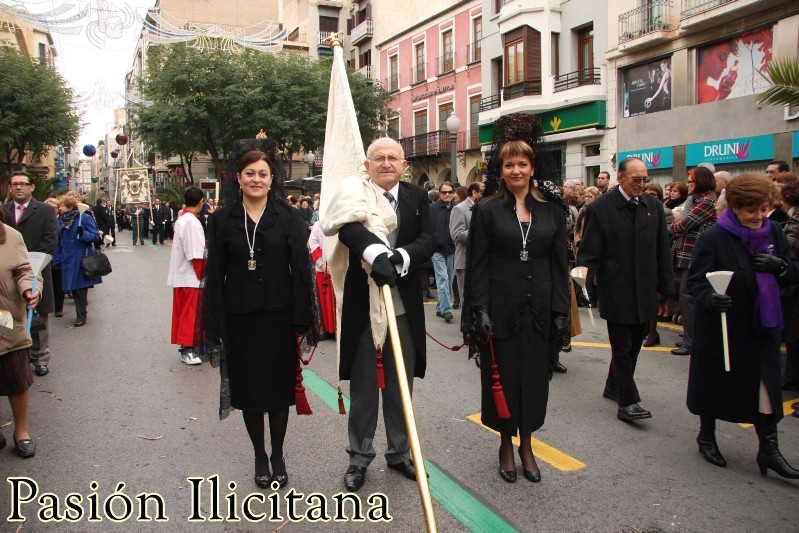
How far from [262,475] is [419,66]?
35.1m

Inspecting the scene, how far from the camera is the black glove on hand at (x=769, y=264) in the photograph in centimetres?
384

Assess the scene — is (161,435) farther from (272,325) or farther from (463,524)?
(463,524)

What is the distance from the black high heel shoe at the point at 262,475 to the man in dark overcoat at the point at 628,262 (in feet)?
8.98

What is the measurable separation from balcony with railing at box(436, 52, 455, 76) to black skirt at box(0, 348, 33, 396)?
31275 mm

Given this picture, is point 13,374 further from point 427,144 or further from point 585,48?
point 427,144

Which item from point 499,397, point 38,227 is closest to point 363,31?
point 38,227

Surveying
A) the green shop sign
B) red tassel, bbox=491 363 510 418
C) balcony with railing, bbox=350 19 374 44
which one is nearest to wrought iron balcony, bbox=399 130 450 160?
balcony with railing, bbox=350 19 374 44

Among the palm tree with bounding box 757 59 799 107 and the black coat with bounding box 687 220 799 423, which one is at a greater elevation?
the palm tree with bounding box 757 59 799 107

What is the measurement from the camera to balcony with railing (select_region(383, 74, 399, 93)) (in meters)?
38.5

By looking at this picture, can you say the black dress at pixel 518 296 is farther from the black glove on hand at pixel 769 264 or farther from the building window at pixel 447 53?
the building window at pixel 447 53

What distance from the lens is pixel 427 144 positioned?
115 ft

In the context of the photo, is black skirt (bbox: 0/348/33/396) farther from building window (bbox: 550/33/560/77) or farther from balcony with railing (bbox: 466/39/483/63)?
balcony with railing (bbox: 466/39/483/63)

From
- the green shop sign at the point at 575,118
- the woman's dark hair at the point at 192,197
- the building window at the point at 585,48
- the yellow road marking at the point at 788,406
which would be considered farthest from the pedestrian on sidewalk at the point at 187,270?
the building window at the point at 585,48

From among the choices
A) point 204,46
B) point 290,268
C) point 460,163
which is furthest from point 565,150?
point 290,268
